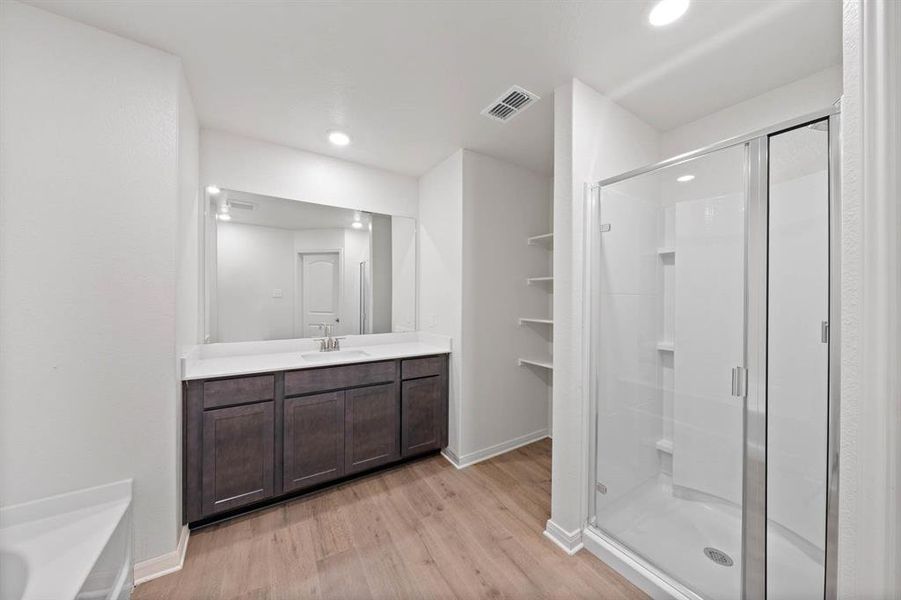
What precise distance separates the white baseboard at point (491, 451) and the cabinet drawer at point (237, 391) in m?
1.46

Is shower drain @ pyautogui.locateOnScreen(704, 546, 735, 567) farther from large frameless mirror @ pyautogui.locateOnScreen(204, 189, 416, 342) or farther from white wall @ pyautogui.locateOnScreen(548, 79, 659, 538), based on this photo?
large frameless mirror @ pyautogui.locateOnScreen(204, 189, 416, 342)

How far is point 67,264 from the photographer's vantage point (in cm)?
138

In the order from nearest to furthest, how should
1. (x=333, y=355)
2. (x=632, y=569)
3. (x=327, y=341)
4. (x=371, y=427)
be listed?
1. (x=632, y=569)
2. (x=371, y=427)
3. (x=333, y=355)
4. (x=327, y=341)

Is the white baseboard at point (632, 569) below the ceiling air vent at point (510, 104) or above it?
below

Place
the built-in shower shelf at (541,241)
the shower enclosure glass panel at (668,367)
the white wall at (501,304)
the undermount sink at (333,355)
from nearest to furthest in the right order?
the shower enclosure glass panel at (668,367)
the undermount sink at (333,355)
the white wall at (501,304)
the built-in shower shelf at (541,241)

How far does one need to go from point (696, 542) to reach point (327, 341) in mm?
2653

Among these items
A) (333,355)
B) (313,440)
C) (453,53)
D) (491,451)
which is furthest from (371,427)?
(453,53)

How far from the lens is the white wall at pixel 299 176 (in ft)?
7.66

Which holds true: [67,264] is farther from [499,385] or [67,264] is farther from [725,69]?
[725,69]

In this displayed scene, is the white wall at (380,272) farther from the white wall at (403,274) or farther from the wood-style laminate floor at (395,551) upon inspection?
the wood-style laminate floor at (395,551)

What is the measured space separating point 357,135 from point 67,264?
1744 mm

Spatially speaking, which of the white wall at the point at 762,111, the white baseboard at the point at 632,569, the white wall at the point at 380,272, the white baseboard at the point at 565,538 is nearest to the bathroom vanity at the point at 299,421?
the white wall at the point at 380,272

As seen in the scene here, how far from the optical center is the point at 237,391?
6.17 feet

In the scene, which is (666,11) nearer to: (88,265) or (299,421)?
(88,265)
